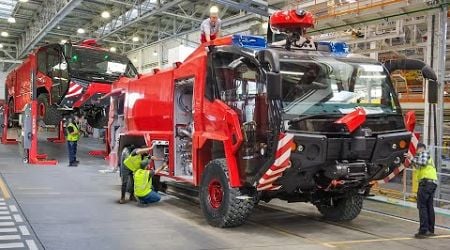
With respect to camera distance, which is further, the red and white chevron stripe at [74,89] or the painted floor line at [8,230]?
the red and white chevron stripe at [74,89]

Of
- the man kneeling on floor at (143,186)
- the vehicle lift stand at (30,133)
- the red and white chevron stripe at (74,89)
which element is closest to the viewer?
the man kneeling on floor at (143,186)

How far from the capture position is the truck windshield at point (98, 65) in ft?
50.1

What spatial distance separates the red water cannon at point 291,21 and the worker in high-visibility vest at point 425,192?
91.5 inches

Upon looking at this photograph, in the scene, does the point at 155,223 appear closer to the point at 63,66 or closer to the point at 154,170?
the point at 154,170

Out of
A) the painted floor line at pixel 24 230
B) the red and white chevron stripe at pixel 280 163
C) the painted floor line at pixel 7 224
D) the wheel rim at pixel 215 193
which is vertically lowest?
the painted floor line at pixel 24 230

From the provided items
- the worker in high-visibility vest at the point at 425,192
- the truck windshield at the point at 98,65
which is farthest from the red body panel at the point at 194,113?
the truck windshield at the point at 98,65

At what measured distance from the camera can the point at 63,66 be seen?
15.2 metres

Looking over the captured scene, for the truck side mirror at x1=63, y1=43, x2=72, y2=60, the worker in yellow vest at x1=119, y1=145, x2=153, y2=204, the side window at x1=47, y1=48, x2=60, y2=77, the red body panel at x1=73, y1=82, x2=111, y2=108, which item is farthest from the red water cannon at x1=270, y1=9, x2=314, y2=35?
the side window at x1=47, y1=48, x2=60, y2=77

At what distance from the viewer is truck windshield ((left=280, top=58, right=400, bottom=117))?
622 centimetres

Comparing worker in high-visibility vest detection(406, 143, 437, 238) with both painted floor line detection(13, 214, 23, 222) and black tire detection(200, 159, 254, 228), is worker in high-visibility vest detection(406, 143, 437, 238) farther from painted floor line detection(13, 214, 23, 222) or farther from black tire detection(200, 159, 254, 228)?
painted floor line detection(13, 214, 23, 222)

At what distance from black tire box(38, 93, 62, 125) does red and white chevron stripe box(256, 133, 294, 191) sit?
11.4m

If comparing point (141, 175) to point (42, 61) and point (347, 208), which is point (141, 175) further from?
point (42, 61)

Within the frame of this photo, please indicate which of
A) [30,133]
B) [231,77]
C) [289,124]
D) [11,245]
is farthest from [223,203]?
[30,133]

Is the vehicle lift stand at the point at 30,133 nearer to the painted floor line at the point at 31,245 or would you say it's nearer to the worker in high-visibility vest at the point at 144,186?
the worker in high-visibility vest at the point at 144,186
